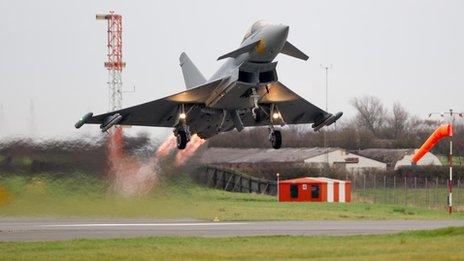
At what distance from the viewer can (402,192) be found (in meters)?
63.8

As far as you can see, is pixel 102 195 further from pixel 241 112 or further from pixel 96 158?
pixel 241 112

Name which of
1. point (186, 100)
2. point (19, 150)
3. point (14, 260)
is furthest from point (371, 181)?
point (14, 260)

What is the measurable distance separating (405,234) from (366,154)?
5049 centimetres

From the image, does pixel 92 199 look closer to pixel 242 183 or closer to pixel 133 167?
pixel 133 167

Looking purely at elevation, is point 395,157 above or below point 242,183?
above

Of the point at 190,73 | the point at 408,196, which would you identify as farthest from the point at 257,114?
the point at 408,196

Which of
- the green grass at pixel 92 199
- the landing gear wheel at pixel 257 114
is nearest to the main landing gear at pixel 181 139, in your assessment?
the green grass at pixel 92 199

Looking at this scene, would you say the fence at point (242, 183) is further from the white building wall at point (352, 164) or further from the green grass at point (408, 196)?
the white building wall at point (352, 164)

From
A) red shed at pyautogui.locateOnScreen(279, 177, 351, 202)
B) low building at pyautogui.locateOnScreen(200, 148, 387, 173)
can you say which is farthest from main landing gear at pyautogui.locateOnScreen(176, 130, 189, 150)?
red shed at pyautogui.locateOnScreen(279, 177, 351, 202)

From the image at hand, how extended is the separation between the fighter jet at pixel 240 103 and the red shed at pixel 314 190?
18.8m

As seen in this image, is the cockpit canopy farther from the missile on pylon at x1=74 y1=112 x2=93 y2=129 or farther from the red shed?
the red shed

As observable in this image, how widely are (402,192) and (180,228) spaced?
33834 mm

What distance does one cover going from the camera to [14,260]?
69.7ft

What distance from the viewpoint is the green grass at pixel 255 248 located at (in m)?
21.9
